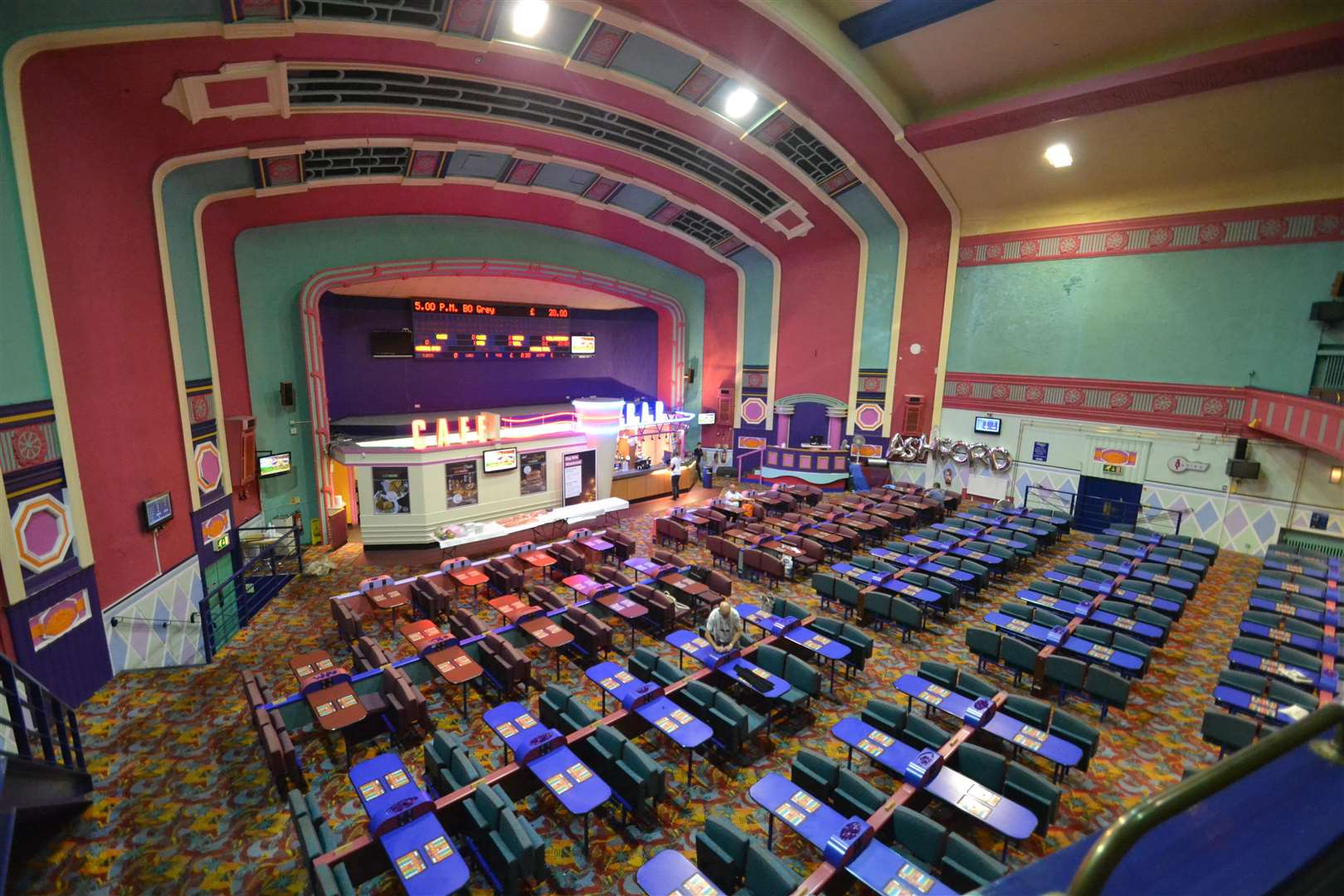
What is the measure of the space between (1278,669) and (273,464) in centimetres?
2161

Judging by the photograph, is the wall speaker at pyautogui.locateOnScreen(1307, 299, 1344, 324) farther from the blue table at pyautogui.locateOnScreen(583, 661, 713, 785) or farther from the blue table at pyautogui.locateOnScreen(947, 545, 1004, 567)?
the blue table at pyautogui.locateOnScreen(583, 661, 713, 785)

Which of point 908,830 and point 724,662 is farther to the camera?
point 724,662

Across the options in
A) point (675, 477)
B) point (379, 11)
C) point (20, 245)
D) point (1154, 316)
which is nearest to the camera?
point (20, 245)

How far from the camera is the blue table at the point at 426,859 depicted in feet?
16.5

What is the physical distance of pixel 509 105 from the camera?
1438 cm

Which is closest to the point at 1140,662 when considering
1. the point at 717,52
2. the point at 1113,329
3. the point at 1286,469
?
the point at 1286,469

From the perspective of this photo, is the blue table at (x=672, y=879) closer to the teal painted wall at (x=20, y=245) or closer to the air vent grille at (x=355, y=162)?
the teal painted wall at (x=20, y=245)

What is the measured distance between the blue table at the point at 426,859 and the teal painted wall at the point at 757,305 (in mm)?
21254

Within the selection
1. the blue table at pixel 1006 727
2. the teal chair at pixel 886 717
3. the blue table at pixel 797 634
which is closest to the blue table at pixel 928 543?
the blue table at pixel 797 634

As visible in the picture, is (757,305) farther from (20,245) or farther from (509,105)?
(20,245)

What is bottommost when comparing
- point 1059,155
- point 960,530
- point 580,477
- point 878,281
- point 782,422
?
point 960,530

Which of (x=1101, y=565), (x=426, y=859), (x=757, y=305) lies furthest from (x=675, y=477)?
(x=426, y=859)

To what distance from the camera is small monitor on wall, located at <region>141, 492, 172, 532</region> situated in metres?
10.4

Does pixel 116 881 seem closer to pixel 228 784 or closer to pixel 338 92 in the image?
pixel 228 784
